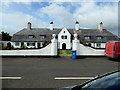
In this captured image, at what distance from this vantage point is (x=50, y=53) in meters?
16.4

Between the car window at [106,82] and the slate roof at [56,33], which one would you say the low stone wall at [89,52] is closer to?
the car window at [106,82]

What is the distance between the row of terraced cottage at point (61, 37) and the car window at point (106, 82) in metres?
44.6

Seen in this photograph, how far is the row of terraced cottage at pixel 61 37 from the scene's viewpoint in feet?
159

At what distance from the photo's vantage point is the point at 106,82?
9.37 ft

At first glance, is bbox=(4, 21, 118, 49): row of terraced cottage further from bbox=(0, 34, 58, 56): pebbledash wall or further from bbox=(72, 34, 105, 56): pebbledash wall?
bbox=(0, 34, 58, 56): pebbledash wall

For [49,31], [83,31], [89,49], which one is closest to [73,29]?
[83,31]

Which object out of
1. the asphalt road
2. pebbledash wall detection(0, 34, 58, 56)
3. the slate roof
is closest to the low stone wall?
pebbledash wall detection(0, 34, 58, 56)

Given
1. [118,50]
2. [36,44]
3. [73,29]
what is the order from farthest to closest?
1. [73,29]
2. [36,44]
3. [118,50]

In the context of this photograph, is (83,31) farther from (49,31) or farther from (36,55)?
(36,55)

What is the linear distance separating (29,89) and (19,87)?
511mm

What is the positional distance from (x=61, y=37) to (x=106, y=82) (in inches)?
1795

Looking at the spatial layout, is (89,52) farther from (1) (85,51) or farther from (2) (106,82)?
(2) (106,82)

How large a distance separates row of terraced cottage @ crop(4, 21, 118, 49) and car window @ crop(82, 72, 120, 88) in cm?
4464

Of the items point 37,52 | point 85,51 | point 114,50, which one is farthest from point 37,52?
point 114,50
